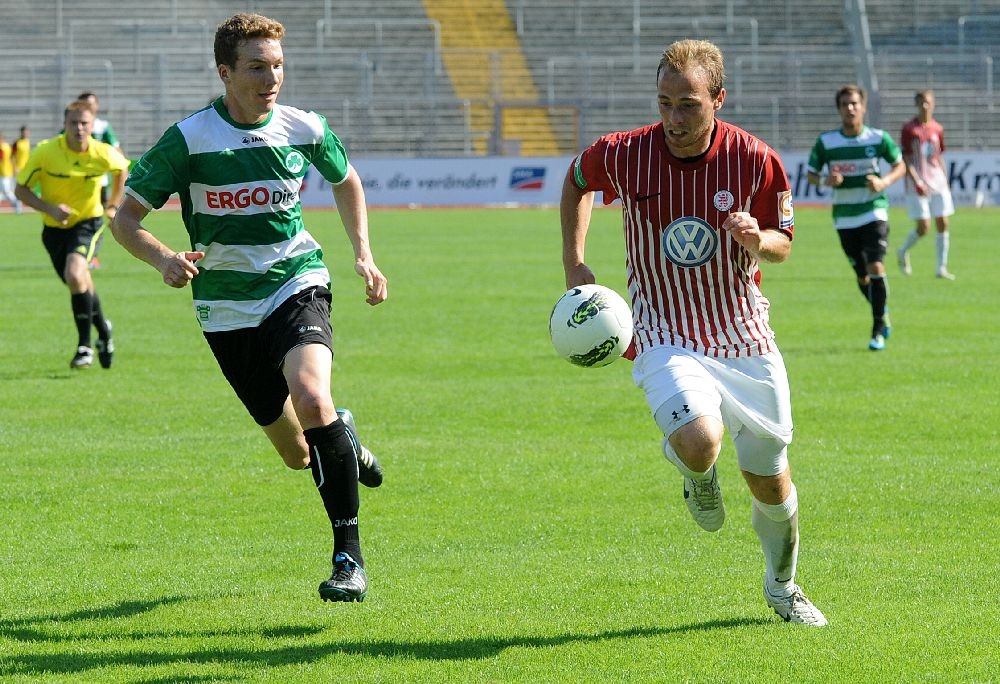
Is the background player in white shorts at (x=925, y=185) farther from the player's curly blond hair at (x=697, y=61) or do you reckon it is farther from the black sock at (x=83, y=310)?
the player's curly blond hair at (x=697, y=61)

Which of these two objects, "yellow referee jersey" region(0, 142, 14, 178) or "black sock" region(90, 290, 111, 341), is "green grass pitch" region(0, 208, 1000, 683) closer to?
"black sock" region(90, 290, 111, 341)

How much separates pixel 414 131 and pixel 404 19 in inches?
203

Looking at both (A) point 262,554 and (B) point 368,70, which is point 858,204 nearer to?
(A) point 262,554

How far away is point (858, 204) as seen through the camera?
45.7 ft

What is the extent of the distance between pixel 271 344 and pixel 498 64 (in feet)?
122

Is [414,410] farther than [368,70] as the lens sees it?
No

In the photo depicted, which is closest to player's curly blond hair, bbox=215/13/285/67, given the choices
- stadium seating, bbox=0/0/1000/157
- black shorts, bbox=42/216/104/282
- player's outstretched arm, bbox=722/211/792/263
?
player's outstretched arm, bbox=722/211/792/263

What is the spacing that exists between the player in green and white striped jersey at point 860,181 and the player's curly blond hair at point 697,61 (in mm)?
8703

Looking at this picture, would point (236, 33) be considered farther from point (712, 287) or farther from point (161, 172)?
point (712, 287)

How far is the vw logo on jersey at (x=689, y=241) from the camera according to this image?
5430 mm

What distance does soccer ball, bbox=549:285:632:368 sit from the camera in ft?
17.9

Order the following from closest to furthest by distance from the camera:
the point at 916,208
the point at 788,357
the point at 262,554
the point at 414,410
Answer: the point at 262,554 → the point at 414,410 → the point at 788,357 → the point at 916,208

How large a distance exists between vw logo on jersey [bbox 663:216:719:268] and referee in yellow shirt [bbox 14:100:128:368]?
8306 mm

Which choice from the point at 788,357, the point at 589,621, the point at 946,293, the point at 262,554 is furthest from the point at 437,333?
the point at 589,621
